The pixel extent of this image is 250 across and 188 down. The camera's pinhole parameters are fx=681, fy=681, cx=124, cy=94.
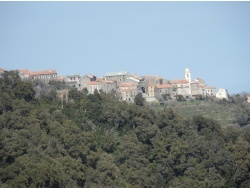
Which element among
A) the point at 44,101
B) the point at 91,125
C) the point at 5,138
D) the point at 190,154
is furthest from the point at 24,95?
the point at 190,154

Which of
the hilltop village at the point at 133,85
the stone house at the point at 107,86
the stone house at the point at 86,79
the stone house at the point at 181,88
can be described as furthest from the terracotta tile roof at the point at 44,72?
the stone house at the point at 181,88

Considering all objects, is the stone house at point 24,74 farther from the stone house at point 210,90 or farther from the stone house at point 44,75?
the stone house at point 210,90

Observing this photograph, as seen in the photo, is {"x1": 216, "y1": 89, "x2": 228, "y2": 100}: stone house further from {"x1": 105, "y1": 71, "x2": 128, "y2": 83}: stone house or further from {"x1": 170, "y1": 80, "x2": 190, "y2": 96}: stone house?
{"x1": 105, "y1": 71, "x2": 128, "y2": 83}: stone house

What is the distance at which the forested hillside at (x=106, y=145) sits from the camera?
4509cm

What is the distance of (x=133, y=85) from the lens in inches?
2810

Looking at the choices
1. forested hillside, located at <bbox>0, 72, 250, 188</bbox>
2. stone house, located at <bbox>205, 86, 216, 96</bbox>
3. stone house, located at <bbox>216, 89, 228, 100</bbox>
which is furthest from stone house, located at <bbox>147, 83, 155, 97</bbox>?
forested hillside, located at <bbox>0, 72, 250, 188</bbox>

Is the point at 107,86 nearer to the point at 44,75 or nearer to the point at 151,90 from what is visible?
the point at 151,90

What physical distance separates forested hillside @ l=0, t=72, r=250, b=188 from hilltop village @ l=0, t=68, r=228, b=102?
1094cm

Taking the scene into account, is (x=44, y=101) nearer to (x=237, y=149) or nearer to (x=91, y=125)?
(x=91, y=125)

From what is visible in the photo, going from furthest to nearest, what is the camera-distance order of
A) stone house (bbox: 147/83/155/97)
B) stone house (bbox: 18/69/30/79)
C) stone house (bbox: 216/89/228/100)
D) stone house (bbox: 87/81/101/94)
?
stone house (bbox: 216/89/228/100) → stone house (bbox: 147/83/155/97) → stone house (bbox: 18/69/30/79) → stone house (bbox: 87/81/101/94)

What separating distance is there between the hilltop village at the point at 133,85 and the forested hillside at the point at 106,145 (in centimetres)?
1094

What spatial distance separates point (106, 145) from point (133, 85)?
1986 centimetres

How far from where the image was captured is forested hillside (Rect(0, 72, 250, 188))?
148 ft

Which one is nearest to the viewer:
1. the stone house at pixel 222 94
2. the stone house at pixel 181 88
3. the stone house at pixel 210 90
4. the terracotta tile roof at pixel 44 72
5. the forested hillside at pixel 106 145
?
the forested hillside at pixel 106 145
